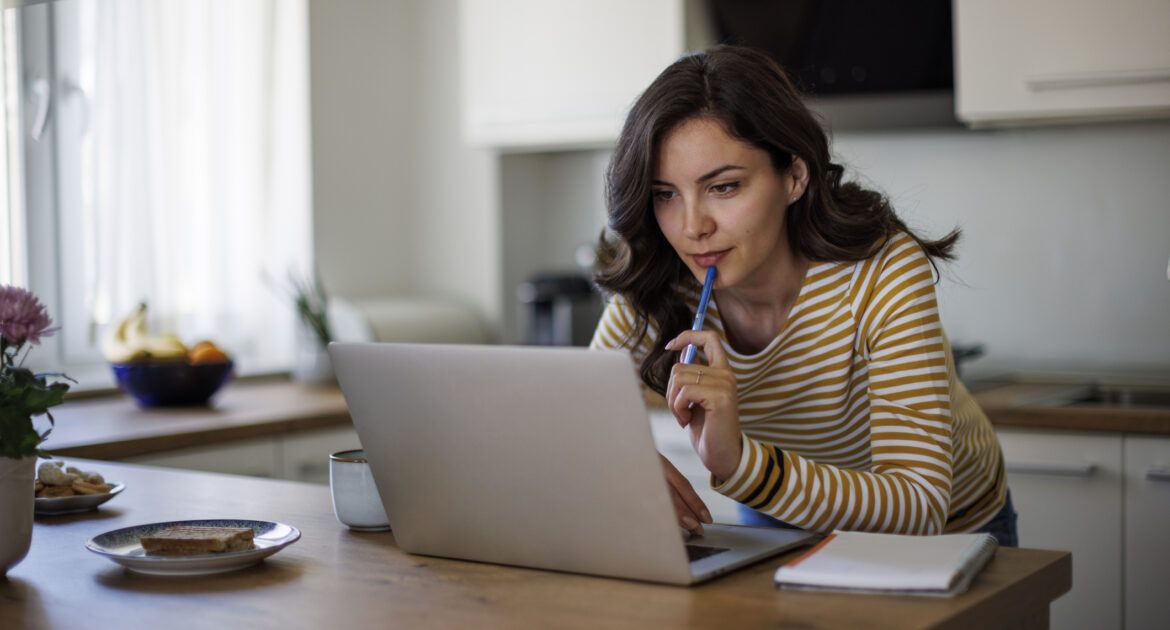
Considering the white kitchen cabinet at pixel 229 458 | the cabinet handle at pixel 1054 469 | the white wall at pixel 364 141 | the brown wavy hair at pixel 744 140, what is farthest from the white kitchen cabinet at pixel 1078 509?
the white wall at pixel 364 141

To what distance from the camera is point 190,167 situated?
3.08 m

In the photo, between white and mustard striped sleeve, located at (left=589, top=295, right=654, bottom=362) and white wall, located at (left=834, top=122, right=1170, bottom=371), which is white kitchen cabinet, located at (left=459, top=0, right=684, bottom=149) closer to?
Answer: white wall, located at (left=834, top=122, right=1170, bottom=371)

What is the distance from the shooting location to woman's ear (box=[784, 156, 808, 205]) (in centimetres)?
145

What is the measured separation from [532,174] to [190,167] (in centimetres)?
92

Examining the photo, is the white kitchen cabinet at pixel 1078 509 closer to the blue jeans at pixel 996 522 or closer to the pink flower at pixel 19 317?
the blue jeans at pixel 996 522

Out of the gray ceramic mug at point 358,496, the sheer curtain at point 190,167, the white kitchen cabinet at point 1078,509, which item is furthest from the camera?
the sheer curtain at point 190,167

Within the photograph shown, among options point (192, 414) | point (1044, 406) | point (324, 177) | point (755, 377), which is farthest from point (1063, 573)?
point (324, 177)

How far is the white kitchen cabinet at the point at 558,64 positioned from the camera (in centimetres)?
291

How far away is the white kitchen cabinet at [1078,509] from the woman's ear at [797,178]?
110cm

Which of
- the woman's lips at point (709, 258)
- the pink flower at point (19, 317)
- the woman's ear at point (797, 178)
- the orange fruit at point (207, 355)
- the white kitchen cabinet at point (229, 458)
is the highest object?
the woman's ear at point (797, 178)

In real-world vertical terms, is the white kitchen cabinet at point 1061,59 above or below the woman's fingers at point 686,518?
above

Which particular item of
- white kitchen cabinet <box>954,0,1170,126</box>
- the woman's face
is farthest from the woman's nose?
white kitchen cabinet <box>954,0,1170,126</box>

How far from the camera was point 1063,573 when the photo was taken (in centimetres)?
114

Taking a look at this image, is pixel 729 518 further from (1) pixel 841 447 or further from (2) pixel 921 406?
(2) pixel 921 406
